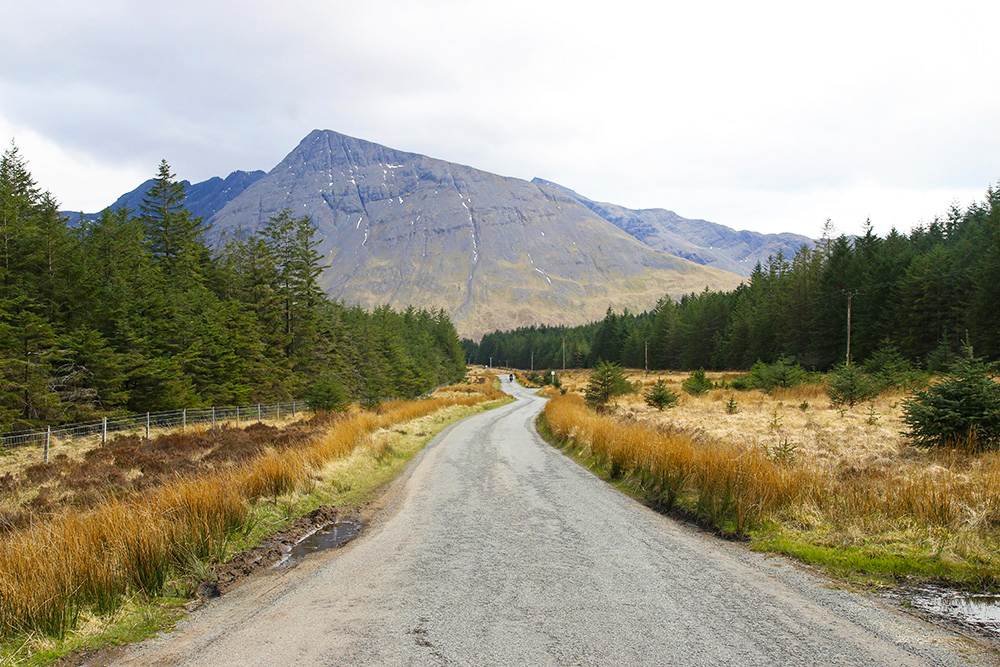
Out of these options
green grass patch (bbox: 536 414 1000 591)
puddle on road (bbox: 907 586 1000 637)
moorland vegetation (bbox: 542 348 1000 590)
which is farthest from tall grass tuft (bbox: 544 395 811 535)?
puddle on road (bbox: 907 586 1000 637)

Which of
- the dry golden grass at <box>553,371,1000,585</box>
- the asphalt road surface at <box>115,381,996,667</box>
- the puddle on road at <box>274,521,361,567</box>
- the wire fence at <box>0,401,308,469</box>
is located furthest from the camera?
the wire fence at <box>0,401,308,469</box>

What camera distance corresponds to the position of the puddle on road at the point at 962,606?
4.78 m

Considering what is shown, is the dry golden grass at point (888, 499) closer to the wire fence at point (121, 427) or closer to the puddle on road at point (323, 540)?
the puddle on road at point (323, 540)

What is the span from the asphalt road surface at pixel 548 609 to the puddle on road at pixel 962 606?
15.0 inches

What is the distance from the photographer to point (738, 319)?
78.0 meters

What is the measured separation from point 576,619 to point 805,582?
2923 mm

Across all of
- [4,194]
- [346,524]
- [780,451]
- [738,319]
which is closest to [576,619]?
[346,524]

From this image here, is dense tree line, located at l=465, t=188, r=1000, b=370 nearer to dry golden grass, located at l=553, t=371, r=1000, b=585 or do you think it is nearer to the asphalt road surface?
dry golden grass, located at l=553, t=371, r=1000, b=585

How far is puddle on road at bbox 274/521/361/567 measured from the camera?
7.78 meters

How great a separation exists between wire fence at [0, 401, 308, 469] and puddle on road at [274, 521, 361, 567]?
15301mm

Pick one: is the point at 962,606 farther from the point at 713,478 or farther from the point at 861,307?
the point at 861,307

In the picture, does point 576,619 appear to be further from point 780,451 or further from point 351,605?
point 780,451

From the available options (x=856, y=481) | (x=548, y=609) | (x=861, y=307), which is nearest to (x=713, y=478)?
(x=856, y=481)

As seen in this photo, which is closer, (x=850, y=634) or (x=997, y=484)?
(x=850, y=634)
